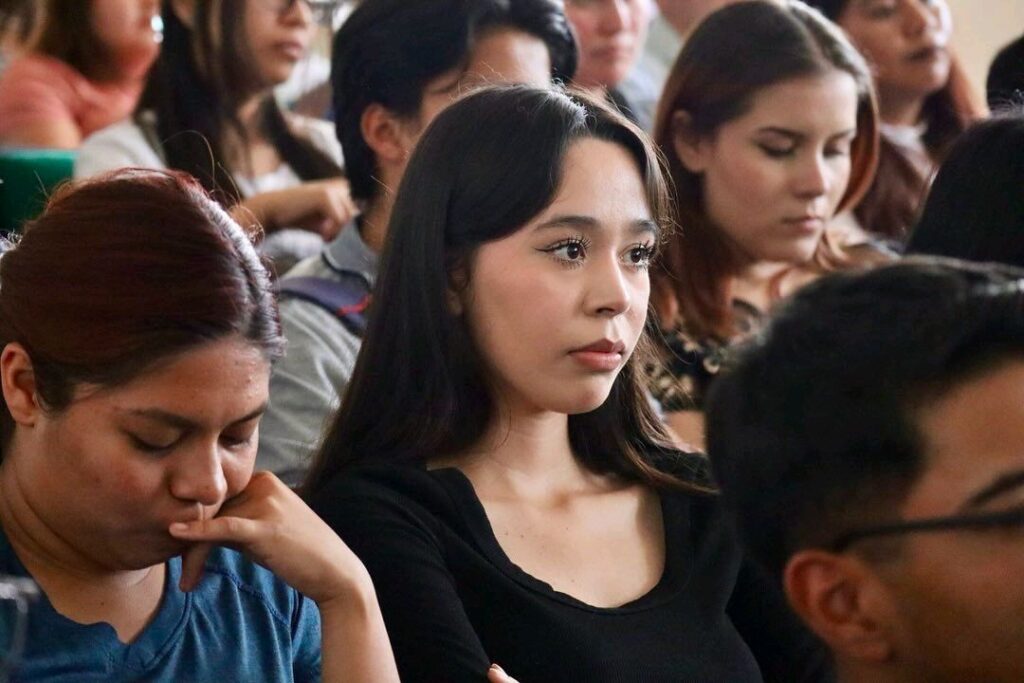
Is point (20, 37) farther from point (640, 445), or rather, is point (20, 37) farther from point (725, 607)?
point (725, 607)

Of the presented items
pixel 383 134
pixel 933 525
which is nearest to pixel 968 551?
pixel 933 525

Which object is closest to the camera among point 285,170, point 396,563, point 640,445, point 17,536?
point 17,536

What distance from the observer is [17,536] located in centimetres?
137

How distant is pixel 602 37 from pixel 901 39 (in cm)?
68

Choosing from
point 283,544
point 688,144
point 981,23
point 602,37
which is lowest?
point 981,23

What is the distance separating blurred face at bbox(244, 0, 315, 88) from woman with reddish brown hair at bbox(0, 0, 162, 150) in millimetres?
181

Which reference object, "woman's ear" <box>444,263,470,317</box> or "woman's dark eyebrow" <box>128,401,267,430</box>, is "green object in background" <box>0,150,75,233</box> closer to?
"woman's ear" <box>444,263,470,317</box>

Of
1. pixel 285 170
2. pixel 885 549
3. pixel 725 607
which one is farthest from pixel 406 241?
pixel 285 170

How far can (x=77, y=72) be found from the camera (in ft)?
10.00

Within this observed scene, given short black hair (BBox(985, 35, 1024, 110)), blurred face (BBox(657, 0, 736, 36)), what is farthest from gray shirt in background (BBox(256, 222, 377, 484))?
blurred face (BBox(657, 0, 736, 36))

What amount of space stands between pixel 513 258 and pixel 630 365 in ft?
0.89

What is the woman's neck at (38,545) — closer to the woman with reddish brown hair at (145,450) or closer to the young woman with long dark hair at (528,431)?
the woman with reddish brown hair at (145,450)

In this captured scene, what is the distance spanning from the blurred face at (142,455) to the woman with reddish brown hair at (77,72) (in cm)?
167

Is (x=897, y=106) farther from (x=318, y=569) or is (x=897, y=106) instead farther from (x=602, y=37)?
(x=318, y=569)
